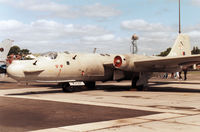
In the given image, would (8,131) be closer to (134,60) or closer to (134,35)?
(134,60)

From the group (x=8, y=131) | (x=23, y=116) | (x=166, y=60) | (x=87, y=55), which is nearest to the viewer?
(x=8, y=131)

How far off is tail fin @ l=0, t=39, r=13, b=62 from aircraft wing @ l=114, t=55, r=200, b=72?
69.1 feet

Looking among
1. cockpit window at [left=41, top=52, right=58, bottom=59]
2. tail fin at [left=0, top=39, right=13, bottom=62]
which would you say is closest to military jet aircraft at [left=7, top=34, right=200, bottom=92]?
cockpit window at [left=41, top=52, right=58, bottom=59]

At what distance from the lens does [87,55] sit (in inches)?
808

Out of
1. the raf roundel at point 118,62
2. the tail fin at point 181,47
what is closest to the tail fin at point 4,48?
the raf roundel at point 118,62

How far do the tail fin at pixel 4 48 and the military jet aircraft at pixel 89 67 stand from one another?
17.5 metres

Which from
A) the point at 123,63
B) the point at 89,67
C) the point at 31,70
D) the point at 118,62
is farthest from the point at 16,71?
the point at 123,63

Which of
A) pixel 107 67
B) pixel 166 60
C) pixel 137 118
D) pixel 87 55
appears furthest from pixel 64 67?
pixel 137 118

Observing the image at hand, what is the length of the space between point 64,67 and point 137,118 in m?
10.3

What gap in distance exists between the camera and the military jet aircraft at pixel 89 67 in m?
16.9

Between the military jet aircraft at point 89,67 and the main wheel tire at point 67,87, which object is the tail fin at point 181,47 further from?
the main wheel tire at point 67,87

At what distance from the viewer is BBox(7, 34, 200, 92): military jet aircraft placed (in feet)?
55.5

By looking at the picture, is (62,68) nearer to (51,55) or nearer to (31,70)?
(51,55)

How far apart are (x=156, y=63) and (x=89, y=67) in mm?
5077
